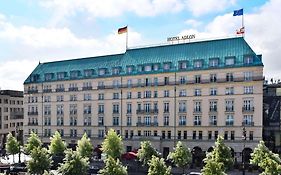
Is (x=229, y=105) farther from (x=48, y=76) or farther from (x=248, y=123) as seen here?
A: (x=48, y=76)

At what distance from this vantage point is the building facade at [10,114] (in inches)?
4685

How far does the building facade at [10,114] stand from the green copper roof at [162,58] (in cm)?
2253

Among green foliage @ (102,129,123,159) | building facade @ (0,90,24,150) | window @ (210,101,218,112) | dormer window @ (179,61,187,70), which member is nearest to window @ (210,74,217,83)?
window @ (210,101,218,112)

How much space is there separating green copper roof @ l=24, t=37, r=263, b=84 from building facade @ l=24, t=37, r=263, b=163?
217 mm

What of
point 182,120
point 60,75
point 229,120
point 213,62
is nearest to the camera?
point 229,120

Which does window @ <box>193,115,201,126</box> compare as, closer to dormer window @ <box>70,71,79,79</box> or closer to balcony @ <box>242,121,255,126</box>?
balcony @ <box>242,121,255,126</box>

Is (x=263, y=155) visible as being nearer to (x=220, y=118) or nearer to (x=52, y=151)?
(x=220, y=118)

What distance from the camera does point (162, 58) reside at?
84250 mm

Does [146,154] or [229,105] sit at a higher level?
[229,105]

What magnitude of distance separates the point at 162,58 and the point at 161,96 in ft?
30.4

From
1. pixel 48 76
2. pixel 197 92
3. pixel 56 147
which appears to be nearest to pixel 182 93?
pixel 197 92

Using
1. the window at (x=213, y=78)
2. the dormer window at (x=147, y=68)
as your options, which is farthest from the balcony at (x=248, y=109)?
the dormer window at (x=147, y=68)

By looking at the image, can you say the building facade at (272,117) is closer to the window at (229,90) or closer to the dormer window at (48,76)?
the window at (229,90)

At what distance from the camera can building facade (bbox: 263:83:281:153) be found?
3004 inches
